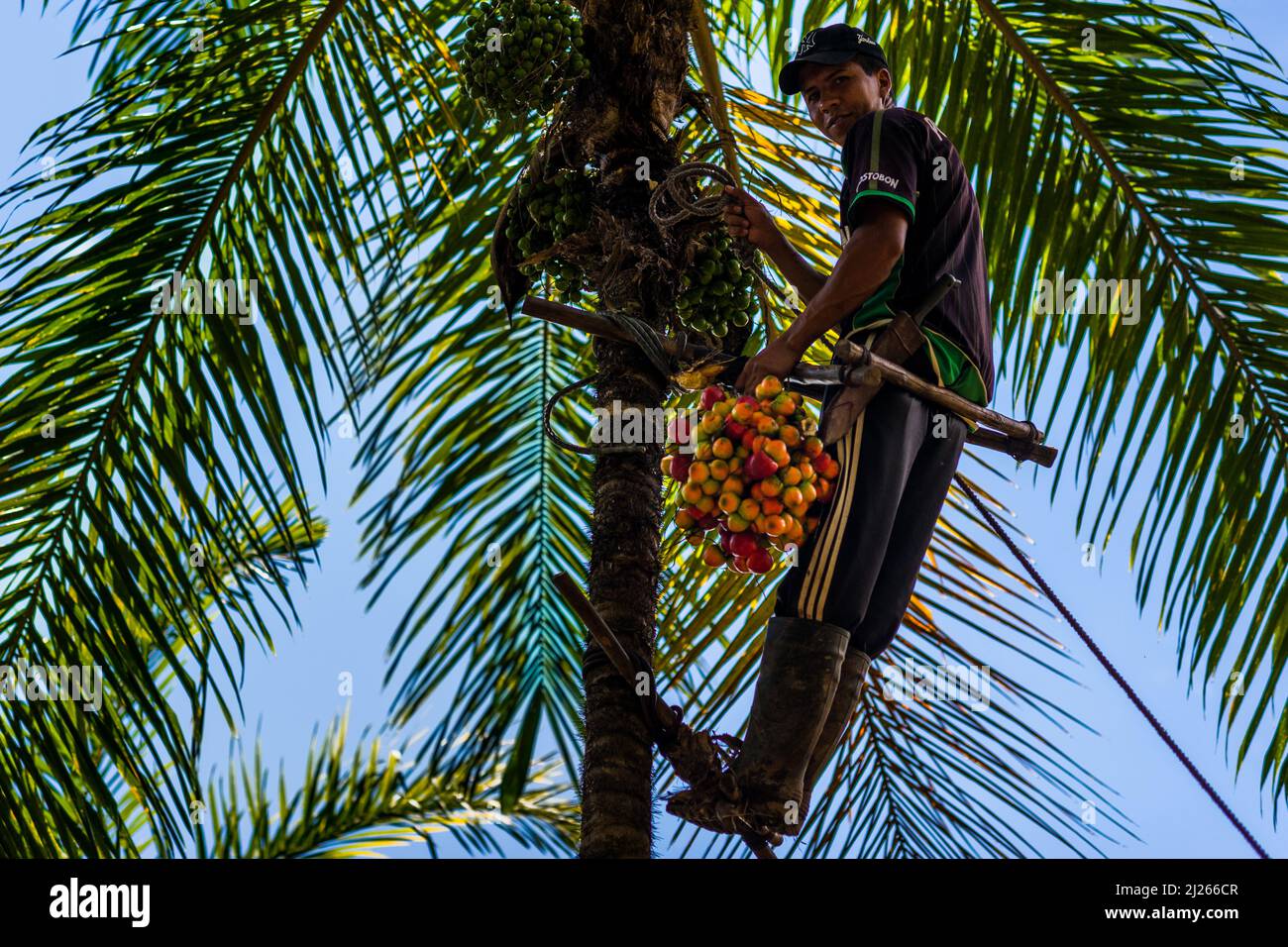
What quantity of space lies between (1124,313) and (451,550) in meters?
2.10

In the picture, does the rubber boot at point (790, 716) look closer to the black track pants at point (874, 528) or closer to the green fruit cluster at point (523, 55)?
the black track pants at point (874, 528)

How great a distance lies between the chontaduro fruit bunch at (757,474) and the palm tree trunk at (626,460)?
7.9 inches

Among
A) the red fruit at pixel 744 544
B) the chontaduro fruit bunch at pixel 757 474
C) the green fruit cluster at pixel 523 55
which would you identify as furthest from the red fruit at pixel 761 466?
the green fruit cluster at pixel 523 55

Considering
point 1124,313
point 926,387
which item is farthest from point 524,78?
point 1124,313

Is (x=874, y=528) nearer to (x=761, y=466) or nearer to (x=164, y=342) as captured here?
(x=761, y=466)

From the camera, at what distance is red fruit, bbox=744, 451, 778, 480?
7.84 feet

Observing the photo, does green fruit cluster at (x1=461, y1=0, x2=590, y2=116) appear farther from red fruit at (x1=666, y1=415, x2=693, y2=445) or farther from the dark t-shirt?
red fruit at (x1=666, y1=415, x2=693, y2=445)

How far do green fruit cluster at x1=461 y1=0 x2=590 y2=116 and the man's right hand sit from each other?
48 cm

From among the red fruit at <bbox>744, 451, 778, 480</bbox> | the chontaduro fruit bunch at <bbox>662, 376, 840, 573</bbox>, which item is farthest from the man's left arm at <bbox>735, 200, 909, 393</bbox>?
the red fruit at <bbox>744, 451, 778, 480</bbox>

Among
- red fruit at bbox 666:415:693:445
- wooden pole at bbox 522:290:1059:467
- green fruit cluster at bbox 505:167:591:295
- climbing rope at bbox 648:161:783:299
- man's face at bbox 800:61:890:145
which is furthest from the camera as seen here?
green fruit cluster at bbox 505:167:591:295

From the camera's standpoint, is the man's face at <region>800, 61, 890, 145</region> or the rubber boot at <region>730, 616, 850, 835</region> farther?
the man's face at <region>800, 61, 890, 145</region>

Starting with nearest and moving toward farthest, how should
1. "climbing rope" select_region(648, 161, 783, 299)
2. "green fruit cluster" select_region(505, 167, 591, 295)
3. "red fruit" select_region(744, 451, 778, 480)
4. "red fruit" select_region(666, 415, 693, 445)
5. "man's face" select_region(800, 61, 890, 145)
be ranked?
1. "red fruit" select_region(744, 451, 778, 480)
2. "red fruit" select_region(666, 415, 693, 445)
3. "climbing rope" select_region(648, 161, 783, 299)
4. "man's face" select_region(800, 61, 890, 145)
5. "green fruit cluster" select_region(505, 167, 591, 295)
